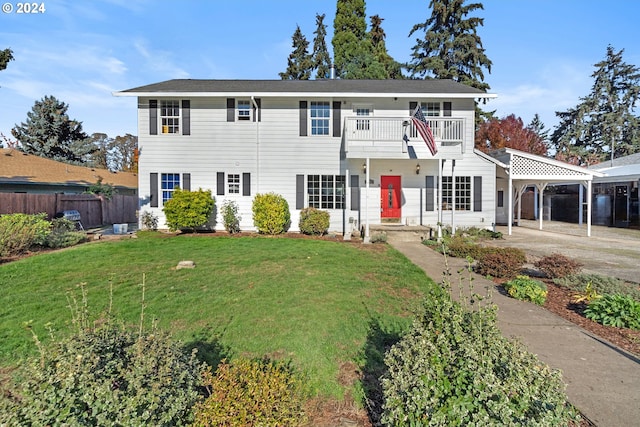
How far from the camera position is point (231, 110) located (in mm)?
13883

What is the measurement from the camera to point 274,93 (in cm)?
1331

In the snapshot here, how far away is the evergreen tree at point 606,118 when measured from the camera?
117ft

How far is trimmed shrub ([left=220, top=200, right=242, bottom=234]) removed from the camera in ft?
43.3

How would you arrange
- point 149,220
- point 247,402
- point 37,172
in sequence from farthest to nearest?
point 37,172, point 149,220, point 247,402

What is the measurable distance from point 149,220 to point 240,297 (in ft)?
32.5

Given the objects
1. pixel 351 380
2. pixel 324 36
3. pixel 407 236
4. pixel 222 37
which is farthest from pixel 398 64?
pixel 351 380

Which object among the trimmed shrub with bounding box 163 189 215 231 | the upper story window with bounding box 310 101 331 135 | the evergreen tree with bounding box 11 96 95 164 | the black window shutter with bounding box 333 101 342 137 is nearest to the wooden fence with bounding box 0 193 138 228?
the trimmed shrub with bounding box 163 189 215 231

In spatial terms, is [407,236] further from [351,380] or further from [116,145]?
[116,145]

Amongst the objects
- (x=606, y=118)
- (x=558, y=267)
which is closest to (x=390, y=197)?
(x=558, y=267)

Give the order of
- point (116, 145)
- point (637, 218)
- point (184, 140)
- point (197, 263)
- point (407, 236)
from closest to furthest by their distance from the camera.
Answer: point (197, 263), point (407, 236), point (184, 140), point (637, 218), point (116, 145)

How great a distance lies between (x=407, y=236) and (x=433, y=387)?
10.9 metres

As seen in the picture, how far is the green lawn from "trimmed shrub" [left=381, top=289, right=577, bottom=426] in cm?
114

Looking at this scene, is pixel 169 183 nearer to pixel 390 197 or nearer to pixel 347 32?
pixel 390 197

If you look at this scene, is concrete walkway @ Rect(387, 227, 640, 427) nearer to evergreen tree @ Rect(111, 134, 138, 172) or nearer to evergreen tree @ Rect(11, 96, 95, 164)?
evergreen tree @ Rect(11, 96, 95, 164)
